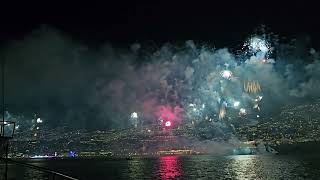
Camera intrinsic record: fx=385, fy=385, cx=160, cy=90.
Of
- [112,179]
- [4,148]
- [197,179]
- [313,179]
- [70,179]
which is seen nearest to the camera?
[70,179]

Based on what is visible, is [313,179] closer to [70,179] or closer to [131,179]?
[131,179]

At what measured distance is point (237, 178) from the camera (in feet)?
379

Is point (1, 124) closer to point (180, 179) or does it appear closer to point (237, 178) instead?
point (180, 179)

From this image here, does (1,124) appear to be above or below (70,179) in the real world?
above

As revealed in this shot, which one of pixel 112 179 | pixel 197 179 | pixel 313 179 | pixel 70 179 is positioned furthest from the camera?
pixel 112 179

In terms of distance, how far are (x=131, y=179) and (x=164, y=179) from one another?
11.0 metres

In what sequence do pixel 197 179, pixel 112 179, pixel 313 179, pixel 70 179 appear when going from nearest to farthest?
pixel 70 179
pixel 313 179
pixel 197 179
pixel 112 179

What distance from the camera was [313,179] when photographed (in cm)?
10425

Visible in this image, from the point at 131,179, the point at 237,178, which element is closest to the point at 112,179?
the point at 131,179

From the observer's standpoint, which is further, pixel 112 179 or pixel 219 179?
pixel 112 179

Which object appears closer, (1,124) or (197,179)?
(1,124)

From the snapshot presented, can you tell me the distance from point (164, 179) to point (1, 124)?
91830 mm

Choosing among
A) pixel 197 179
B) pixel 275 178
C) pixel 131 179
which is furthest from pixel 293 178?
pixel 131 179

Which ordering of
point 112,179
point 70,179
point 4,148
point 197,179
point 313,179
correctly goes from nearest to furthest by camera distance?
1. point 70,179
2. point 4,148
3. point 313,179
4. point 197,179
5. point 112,179
